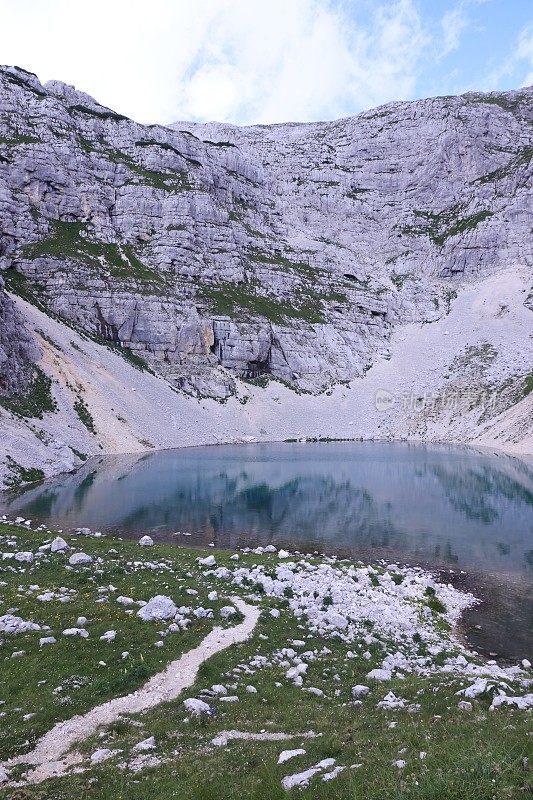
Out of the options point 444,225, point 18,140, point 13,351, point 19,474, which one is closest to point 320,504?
point 19,474

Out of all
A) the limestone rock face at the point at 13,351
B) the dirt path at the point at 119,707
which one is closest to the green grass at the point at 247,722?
the dirt path at the point at 119,707

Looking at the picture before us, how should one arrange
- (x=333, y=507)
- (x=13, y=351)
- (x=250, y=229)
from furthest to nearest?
(x=250, y=229) < (x=13, y=351) < (x=333, y=507)

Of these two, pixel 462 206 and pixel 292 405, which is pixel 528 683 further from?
pixel 462 206

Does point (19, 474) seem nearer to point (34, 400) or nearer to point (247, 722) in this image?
point (34, 400)

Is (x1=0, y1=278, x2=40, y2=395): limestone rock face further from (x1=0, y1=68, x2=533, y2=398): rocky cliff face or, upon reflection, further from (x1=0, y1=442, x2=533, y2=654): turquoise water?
(x1=0, y1=68, x2=533, y2=398): rocky cliff face

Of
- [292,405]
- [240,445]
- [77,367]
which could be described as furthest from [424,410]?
[77,367]

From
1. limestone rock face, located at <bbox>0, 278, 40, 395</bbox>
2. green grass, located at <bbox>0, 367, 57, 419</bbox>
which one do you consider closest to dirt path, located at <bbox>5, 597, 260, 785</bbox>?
green grass, located at <bbox>0, 367, 57, 419</bbox>
